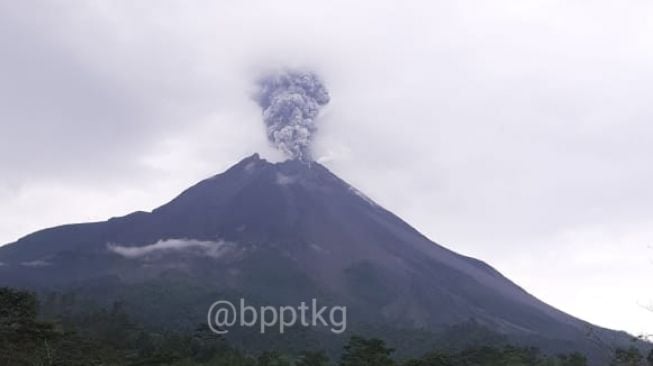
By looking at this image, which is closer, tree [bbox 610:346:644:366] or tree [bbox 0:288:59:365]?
tree [bbox 610:346:644:366]

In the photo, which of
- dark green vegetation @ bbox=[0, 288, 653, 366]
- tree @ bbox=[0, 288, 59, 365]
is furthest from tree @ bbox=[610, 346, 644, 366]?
tree @ bbox=[0, 288, 59, 365]

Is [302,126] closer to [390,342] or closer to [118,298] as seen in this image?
[118,298]

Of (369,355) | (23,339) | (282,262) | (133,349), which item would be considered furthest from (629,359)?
(282,262)

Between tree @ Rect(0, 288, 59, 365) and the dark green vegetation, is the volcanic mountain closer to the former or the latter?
the dark green vegetation

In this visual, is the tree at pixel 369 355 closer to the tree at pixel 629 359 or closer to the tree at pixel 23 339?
the tree at pixel 23 339

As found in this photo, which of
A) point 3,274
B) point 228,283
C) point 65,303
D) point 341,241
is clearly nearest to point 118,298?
point 65,303

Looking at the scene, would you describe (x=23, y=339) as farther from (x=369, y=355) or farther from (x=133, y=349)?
(x=133, y=349)
